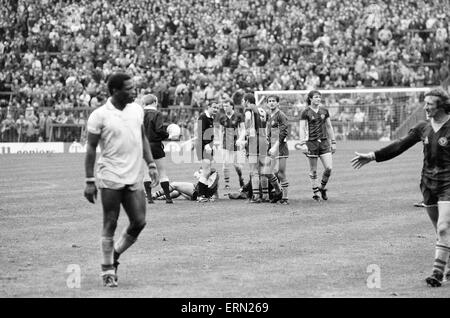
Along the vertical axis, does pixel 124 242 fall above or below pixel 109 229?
below

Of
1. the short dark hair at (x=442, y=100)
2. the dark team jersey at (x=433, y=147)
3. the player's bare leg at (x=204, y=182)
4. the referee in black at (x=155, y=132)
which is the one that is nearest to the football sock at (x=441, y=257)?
the dark team jersey at (x=433, y=147)

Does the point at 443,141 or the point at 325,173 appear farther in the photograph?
the point at 325,173

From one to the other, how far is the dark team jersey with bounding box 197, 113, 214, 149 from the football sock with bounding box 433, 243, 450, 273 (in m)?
9.36

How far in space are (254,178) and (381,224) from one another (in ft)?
12.8

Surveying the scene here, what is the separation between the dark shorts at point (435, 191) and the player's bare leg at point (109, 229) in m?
3.26

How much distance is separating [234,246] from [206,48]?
32.0 meters

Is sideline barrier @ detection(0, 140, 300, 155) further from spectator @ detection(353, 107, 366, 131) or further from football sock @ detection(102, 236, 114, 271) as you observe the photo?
football sock @ detection(102, 236, 114, 271)

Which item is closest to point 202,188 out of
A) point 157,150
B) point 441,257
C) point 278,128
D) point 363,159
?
point 157,150

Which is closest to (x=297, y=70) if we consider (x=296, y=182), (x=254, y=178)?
(x=296, y=182)

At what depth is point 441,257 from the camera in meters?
9.66

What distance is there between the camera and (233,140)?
65.9 feet

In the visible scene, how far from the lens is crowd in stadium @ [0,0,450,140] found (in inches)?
1591

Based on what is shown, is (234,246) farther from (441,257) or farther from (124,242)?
→ (441,257)

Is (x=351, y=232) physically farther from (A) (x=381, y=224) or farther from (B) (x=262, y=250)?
(B) (x=262, y=250)
